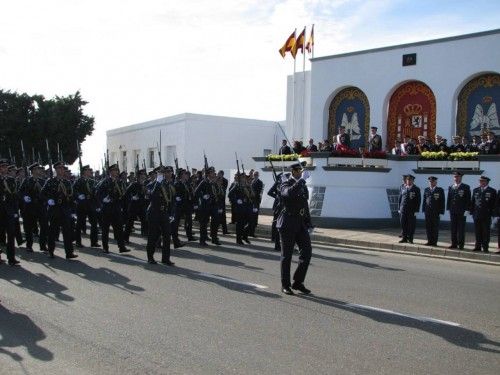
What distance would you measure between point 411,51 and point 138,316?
17.3 m

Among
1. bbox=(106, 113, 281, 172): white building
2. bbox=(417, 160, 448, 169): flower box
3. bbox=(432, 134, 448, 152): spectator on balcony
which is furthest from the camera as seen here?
bbox=(106, 113, 281, 172): white building

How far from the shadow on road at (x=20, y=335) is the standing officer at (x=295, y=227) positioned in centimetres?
333

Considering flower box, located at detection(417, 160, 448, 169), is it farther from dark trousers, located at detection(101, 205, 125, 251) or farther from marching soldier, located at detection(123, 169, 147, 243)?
dark trousers, located at detection(101, 205, 125, 251)

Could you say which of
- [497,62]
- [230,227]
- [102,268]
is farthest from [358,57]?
[102,268]

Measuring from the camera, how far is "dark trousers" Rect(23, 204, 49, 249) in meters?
12.3

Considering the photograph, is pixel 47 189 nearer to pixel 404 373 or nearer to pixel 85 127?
pixel 404 373

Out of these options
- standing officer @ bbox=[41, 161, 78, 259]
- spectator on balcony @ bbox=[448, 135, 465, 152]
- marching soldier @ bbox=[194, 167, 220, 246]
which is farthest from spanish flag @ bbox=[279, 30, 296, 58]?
standing officer @ bbox=[41, 161, 78, 259]

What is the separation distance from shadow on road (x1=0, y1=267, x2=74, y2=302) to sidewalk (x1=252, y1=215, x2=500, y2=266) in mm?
7933

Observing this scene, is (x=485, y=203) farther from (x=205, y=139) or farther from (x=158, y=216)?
(x=205, y=139)

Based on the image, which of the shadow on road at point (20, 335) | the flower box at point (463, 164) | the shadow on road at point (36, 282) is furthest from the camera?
the flower box at point (463, 164)

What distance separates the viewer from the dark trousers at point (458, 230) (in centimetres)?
1322

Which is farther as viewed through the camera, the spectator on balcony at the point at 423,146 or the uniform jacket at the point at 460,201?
the spectator on balcony at the point at 423,146

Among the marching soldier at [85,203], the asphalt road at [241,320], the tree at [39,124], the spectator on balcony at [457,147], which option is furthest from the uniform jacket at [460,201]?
the tree at [39,124]

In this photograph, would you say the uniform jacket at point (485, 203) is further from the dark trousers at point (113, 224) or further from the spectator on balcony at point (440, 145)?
the dark trousers at point (113, 224)
